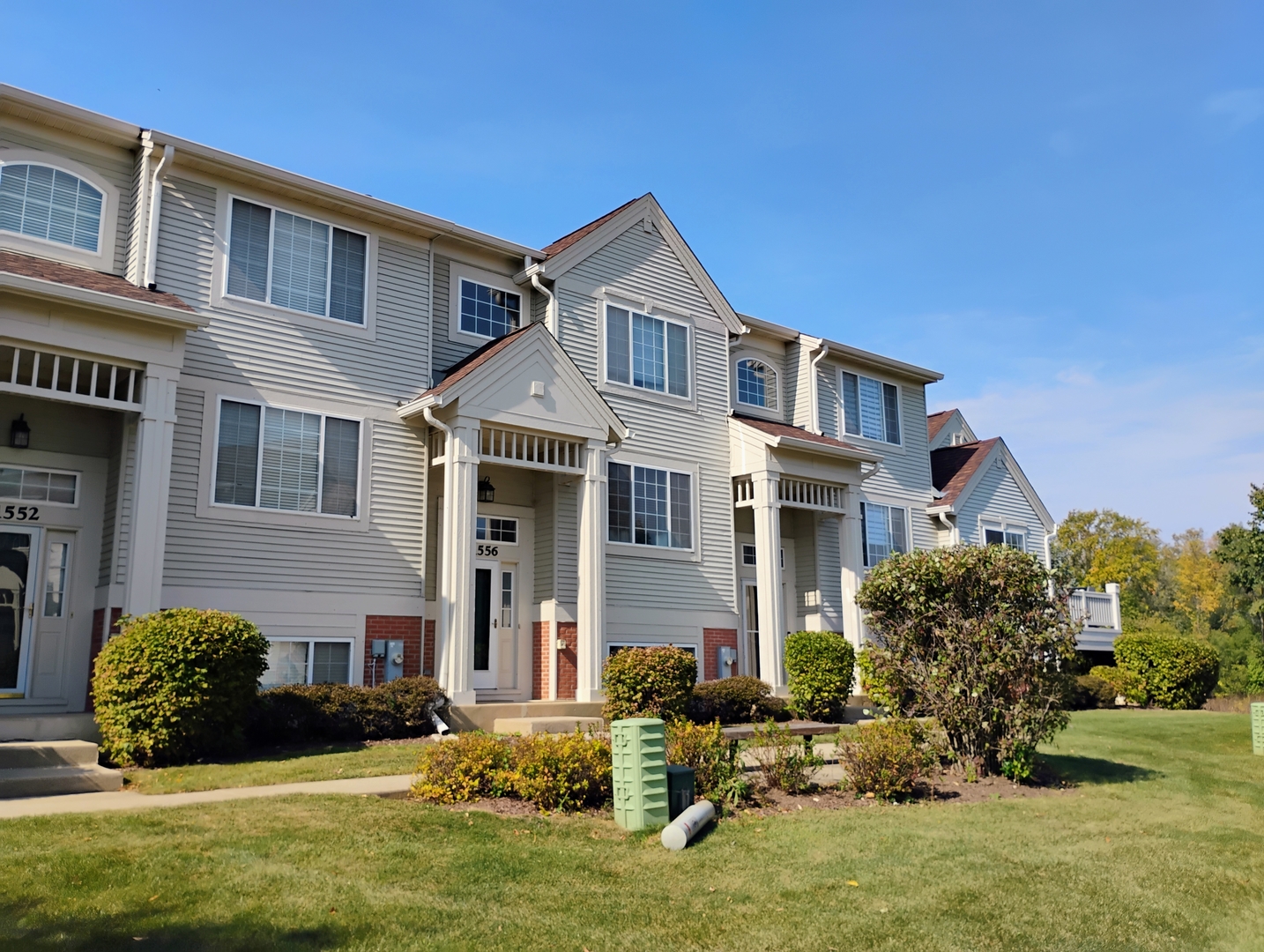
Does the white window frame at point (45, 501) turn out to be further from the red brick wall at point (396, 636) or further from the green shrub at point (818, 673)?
the green shrub at point (818, 673)

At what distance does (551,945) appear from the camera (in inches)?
220

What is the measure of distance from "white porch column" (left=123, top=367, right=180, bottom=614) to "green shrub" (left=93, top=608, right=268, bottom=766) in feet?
2.97

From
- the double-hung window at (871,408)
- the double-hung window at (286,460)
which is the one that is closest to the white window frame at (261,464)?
the double-hung window at (286,460)

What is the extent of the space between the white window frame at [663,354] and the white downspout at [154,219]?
7.62m

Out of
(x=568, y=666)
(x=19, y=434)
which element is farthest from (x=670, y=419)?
(x=19, y=434)

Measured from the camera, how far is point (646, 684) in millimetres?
14367

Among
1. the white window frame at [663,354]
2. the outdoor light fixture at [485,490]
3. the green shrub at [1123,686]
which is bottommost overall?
the green shrub at [1123,686]

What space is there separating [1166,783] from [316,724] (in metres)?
10.3

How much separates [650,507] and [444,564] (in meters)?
4.98

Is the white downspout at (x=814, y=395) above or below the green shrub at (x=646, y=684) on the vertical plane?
above

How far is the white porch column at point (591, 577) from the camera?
16078 mm

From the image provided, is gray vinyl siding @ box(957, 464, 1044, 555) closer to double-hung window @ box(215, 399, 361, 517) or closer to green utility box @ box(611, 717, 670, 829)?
double-hung window @ box(215, 399, 361, 517)

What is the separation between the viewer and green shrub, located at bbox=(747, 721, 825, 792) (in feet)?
32.1

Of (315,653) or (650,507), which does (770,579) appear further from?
(315,653)
